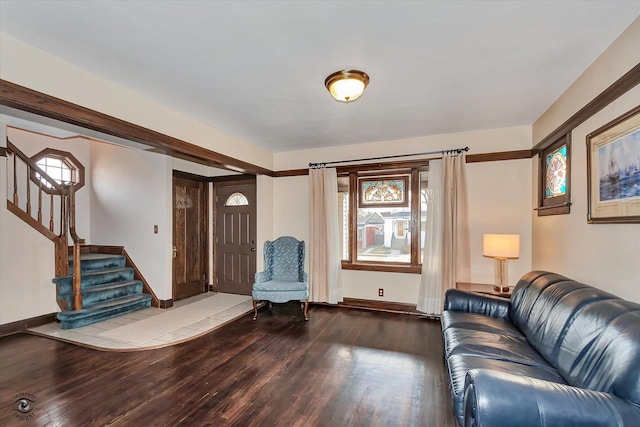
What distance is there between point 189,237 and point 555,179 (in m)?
5.57

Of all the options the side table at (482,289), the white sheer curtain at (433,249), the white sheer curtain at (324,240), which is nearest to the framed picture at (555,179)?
the side table at (482,289)

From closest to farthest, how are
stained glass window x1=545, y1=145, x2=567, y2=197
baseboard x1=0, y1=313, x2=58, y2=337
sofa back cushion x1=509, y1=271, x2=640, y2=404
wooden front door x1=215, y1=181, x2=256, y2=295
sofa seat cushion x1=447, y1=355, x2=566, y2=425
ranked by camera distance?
sofa back cushion x1=509, y1=271, x2=640, y2=404 < sofa seat cushion x1=447, y1=355, x2=566, y2=425 < stained glass window x1=545, y1=145, x2=567, y2=197 < baseboard x1=0, y1=313, x2=58, y2=337 < wooden front door x1=215, y1=181, x2=256, y2=295

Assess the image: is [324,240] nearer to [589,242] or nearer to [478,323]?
[478,323]

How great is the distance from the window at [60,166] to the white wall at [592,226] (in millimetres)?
6899

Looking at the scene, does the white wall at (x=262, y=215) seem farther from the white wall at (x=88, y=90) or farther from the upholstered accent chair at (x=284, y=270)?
the white wall at (x=88, y=90)

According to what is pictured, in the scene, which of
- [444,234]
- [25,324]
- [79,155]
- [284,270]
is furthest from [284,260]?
[79,155]

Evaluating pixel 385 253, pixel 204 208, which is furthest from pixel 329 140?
pixel 204 208

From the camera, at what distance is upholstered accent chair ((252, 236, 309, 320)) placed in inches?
165

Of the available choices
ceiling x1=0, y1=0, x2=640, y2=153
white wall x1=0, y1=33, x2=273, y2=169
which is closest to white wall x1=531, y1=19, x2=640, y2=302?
ceiling x1=0, y1=0, x2=640, y2=153

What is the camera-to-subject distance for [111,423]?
196 centimetres

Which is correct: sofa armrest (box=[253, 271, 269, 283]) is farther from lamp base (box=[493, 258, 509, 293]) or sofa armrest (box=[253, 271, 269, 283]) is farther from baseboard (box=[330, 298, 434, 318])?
lamp base (box=[493, 258, 509, 293])

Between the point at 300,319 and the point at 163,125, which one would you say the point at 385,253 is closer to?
the point at 300,319

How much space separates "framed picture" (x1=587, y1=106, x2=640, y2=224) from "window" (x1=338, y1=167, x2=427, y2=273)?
7.03 feet

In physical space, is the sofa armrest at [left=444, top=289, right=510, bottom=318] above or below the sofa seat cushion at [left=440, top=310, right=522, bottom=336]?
above
